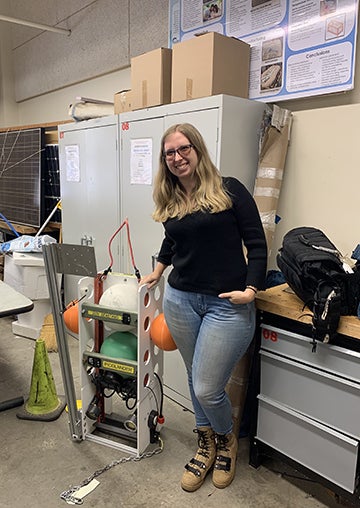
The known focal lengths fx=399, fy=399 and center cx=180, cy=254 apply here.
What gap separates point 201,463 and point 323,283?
3.46ft

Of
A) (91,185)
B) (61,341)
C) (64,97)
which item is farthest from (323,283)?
(64,97)

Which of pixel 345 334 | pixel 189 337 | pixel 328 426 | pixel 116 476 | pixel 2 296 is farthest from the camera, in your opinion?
pixel 2 296

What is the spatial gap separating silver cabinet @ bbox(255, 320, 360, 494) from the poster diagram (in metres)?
1.34

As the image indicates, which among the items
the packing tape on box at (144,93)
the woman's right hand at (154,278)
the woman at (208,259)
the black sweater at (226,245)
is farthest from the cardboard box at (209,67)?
the woman's right hand at (154,278)

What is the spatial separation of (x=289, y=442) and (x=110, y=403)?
42.1 inches

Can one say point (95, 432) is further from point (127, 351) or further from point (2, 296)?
point (2, 296)

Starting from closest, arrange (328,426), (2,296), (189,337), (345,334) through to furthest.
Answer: (345,334), (328,426), (189,337), (2,296)

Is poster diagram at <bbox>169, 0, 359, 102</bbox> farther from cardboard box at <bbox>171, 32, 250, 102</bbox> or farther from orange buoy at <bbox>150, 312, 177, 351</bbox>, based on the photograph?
orange buoy at <bbox>150, 312, 177, 351</bbox>

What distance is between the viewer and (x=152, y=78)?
2.43 metres

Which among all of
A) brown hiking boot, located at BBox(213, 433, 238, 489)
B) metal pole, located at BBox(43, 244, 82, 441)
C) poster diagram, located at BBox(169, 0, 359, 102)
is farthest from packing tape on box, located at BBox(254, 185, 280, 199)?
brown hiking boot, located at BBox(213, 433, 238, 489)

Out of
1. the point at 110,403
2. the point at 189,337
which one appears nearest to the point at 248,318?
the point at 189,337

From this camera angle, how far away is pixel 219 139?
205cm

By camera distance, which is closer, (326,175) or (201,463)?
(201,463)

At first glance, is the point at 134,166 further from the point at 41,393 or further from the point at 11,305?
the point at 41,393
